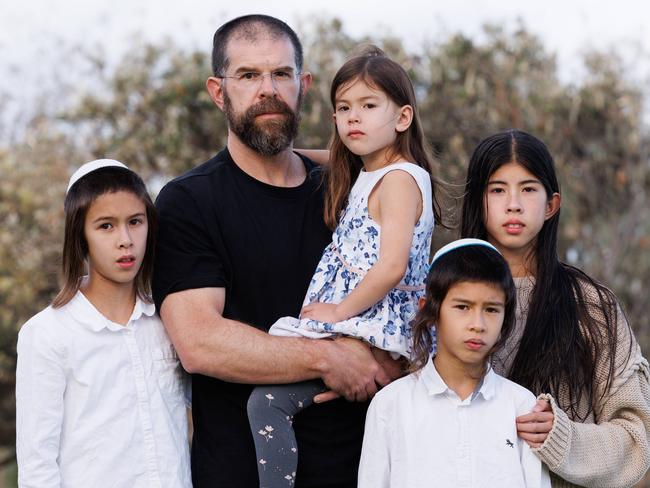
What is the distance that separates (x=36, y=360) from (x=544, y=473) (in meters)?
1.74

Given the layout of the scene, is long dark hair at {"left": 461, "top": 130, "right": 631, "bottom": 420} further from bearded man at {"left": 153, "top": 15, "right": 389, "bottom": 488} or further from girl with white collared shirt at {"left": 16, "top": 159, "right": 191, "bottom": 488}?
girl with white collared shirt at {"left": 16, "top": 159, "right": 191, "bottom": 488}

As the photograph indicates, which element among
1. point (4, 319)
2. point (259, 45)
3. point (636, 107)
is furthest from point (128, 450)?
point (4, 319)

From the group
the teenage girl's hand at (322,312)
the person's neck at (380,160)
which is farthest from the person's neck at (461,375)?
the person's neck at (380,160)

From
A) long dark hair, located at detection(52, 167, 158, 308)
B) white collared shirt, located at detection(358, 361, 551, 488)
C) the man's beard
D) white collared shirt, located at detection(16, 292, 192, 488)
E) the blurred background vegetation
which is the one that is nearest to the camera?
white collared shirt, located at detection(358, 361, 551, 488)

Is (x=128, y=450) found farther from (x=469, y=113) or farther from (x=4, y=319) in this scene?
(x=4, y=319)

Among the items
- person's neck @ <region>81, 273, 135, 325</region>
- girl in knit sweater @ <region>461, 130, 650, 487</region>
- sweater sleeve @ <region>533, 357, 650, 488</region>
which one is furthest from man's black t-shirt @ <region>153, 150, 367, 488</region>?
sweater sleeve @ <region>533, 357, 650, 488</region>

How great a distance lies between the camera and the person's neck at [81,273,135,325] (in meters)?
3.71

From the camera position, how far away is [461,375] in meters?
3.42

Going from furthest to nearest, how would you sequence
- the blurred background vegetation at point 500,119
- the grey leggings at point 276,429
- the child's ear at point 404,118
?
the blurred background vegetation at point 500,119 < the child's ear at point 404,118 < the grey leggings at point 276,429

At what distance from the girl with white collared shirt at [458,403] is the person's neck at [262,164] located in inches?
35.2

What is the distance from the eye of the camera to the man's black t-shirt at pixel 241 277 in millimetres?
3764

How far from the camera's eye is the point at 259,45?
159 inches

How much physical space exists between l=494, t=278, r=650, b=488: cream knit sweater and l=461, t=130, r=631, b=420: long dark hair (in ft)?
0.10

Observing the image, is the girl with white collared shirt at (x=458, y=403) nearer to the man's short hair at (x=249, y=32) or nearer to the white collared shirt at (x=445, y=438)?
the white collared shirt at (x=445, y=438)
